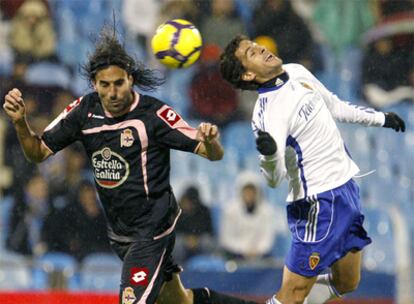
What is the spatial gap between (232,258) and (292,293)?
4.08 meters

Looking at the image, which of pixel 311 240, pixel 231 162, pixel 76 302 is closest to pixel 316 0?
pixel 231 162

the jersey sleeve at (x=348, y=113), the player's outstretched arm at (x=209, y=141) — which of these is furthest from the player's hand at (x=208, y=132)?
the jersey sleeve at (x=348, y=113)

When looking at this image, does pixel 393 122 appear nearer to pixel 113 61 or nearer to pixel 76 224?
pixel 113 61

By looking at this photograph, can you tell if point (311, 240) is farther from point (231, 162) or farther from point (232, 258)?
point (231, 162)

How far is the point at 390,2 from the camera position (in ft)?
40.9

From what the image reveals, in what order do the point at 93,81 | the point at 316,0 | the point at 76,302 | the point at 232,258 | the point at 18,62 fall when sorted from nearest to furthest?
the point at 93,81 < the point at 76,302 < the point at 232,258 < the point at 18,62 < the point at 316,0

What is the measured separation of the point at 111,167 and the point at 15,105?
2.23 feet

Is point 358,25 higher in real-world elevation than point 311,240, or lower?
higher

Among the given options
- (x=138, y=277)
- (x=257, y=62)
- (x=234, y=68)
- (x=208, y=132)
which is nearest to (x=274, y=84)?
(x=257, y=62)

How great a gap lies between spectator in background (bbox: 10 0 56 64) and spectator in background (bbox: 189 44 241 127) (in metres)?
1.67

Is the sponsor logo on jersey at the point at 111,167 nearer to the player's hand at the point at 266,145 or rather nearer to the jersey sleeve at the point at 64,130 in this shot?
the jersey sleeve at the point at 64,130

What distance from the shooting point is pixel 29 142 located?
626 centimetres

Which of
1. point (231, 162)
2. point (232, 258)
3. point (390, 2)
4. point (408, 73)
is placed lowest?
point (232, 258)

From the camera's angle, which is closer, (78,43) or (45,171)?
(45,171)
